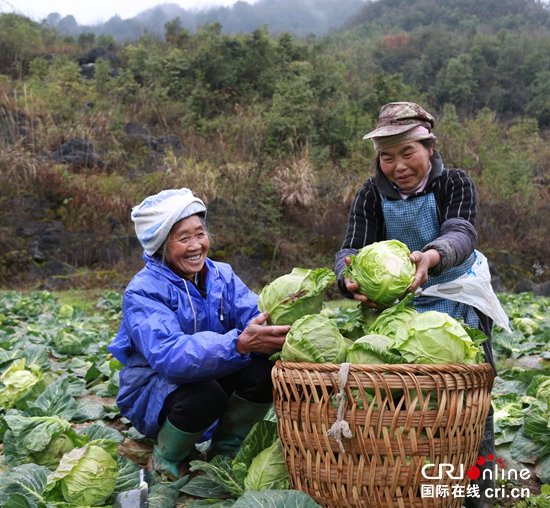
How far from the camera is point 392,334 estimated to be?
215 cm

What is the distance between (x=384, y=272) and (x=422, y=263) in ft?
0.59

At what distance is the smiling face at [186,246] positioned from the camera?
281 cm

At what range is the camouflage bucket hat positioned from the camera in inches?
101

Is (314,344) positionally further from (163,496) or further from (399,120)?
(399,120)

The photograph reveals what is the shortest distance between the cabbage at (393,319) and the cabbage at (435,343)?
0.22 feet

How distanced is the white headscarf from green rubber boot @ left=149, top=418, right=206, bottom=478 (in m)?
0.88

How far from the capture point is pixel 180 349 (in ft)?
7.82

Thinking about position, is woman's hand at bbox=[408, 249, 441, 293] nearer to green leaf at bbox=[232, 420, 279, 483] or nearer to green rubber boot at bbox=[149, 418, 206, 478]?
green leaf at bbox=[232, 420, 279, 483]

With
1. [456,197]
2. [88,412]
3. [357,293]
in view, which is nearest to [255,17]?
[88,412]

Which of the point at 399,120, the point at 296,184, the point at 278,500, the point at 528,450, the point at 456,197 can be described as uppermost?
the point at 399,120

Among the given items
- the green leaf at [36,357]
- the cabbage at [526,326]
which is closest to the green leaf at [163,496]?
the green leaf at [36,357]

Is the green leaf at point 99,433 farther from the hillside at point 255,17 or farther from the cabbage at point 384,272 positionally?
the hillside at point 255,17

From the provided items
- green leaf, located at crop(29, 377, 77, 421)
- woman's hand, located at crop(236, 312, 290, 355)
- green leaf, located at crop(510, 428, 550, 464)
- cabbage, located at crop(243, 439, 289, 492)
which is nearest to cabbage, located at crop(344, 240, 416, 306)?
woman's hand, located at crop(236, 312, 290, 355)

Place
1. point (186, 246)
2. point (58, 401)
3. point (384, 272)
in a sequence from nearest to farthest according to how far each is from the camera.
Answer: point (384, 272)
point (186, 246)
point (58, 401)
